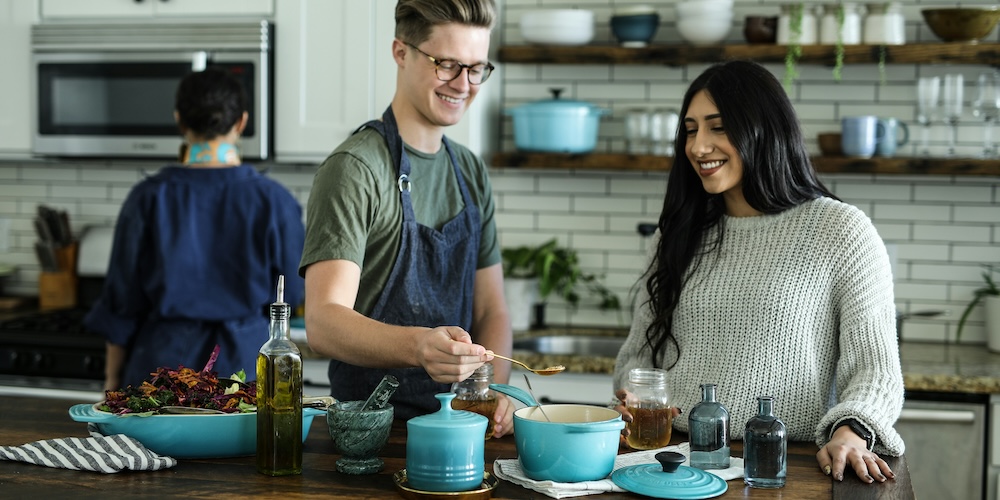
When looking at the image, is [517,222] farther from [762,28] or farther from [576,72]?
[762,28]

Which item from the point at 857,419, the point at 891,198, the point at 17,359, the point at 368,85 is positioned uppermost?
the point at 368,85

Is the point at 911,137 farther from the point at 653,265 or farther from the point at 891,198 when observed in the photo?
the point at 653,265

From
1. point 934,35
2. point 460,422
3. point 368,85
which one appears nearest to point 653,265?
point 460,422

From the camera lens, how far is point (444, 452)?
5.80 ft

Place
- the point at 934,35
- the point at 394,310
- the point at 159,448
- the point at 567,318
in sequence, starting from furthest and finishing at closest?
the point at 567,318, the point at 934,35, the point at 394,310, the point at 159,448

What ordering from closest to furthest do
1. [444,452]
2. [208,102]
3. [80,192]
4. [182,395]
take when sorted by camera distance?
[444,452], [182,395], [208,102], [80,192]

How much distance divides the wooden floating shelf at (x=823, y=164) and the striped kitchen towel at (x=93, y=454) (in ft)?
7.53

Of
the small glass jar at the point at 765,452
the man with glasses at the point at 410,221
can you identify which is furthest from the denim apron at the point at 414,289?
the small glass jar at the point at 765,452

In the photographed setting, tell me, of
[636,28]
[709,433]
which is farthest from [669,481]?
[636,28]

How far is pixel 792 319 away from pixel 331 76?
237 cm

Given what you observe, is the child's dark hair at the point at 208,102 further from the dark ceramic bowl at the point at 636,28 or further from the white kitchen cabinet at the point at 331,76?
the dark ceramic bowl at the point at 636,28

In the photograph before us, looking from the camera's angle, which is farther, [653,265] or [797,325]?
[653,265]

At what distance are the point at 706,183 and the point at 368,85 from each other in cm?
195

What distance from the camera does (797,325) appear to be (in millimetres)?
2332
